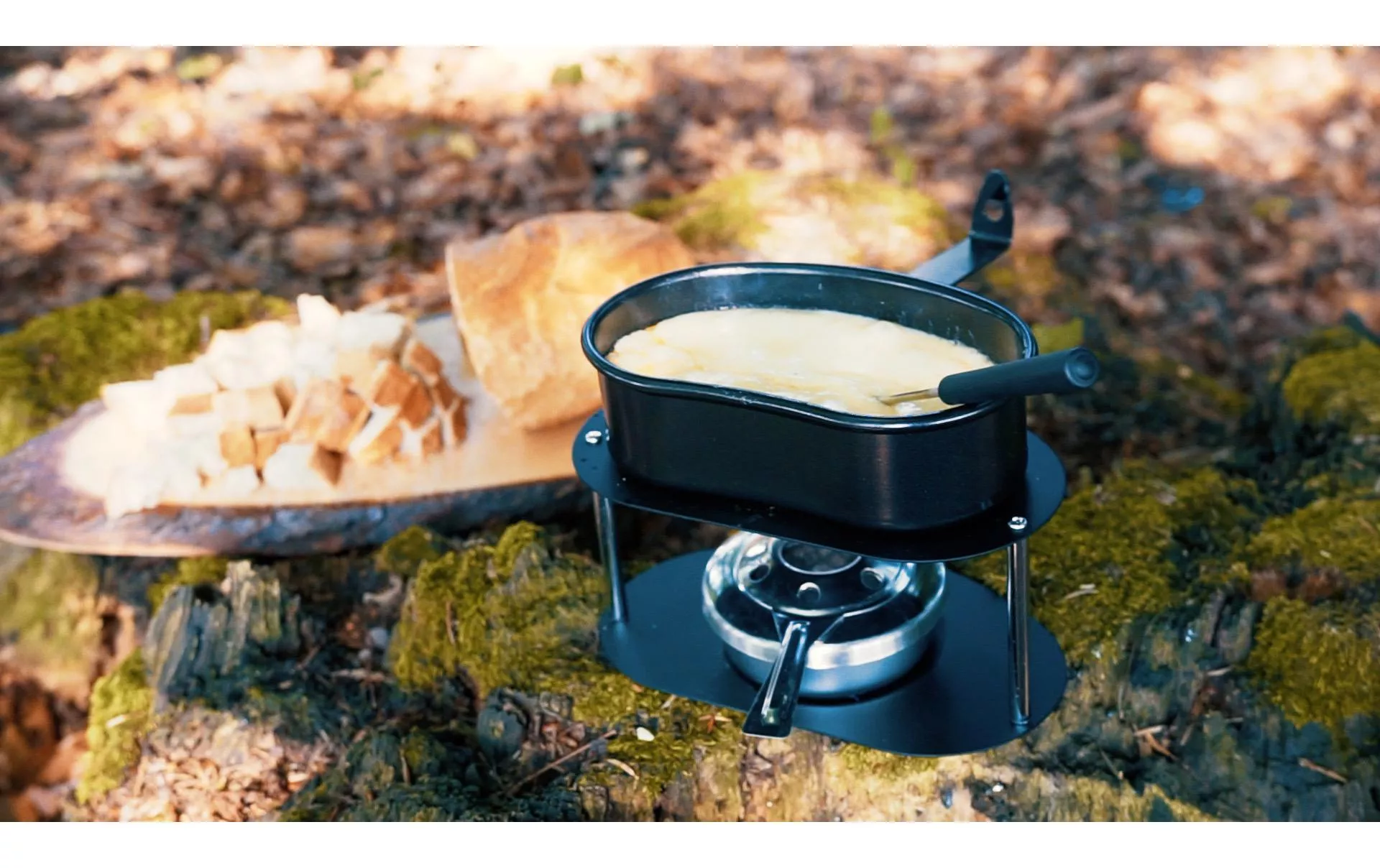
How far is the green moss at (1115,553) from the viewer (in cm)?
204

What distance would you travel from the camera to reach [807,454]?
60.4 inches

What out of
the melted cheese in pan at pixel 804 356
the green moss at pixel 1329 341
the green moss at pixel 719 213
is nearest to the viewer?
the melted cheese in pan at pixel 804 356

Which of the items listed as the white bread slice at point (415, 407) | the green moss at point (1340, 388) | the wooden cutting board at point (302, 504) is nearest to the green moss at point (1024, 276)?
the green moss at point (1340, 388)

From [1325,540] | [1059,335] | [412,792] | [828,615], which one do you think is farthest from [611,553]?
[1059,335]

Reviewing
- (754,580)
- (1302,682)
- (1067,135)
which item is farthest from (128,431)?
(1067,135)

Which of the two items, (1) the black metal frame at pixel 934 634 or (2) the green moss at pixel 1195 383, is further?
(2) the green moss at pixel 1195 383

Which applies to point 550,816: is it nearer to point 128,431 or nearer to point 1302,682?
point 1302,682

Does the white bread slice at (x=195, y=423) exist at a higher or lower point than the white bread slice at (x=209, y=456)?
higher

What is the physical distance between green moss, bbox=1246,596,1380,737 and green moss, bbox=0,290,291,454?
252 centimetres

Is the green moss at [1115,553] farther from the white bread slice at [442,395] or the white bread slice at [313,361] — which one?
the white bread slice at [313,361]

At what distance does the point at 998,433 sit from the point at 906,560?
190 mm

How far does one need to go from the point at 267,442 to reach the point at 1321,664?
1956mm

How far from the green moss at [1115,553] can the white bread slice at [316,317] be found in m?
1.45

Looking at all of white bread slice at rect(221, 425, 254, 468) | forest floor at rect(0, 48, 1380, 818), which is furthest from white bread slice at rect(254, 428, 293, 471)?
forest floor at rect(0, 48, 1380, 818)
